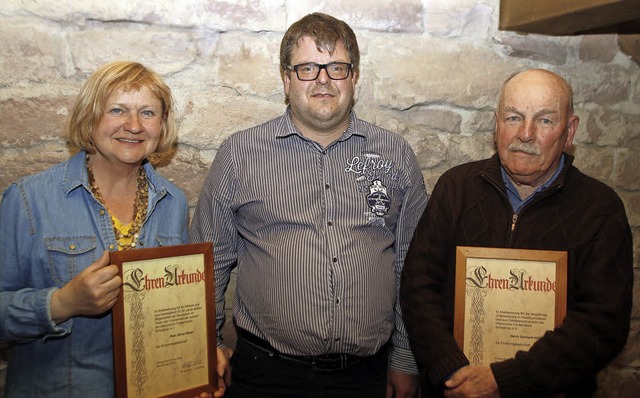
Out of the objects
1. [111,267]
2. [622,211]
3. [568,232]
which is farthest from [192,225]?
[622,211]

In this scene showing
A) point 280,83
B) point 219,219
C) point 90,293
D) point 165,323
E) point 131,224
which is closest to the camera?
point 90,293

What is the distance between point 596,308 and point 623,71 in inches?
52.1

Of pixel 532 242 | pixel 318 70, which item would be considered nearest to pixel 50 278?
pixel 318 70

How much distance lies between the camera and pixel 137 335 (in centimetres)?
154

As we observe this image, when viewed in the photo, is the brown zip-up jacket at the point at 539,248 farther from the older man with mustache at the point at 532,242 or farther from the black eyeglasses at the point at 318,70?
the black eyeglasses at the point at 318,70

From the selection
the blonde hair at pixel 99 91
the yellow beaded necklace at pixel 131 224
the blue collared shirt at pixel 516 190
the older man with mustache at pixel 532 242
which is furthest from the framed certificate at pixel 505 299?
the blonde hair at pixel 99 91

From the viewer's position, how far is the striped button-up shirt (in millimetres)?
1822

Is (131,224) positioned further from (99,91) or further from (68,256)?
(99,91)

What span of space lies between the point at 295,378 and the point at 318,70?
3.54 feet

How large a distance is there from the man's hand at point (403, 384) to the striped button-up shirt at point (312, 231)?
0.18 ft

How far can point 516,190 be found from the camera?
6.03ft

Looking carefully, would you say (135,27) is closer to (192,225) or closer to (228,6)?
(228,6)

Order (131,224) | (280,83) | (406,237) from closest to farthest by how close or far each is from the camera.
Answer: (131,224) < (406,237) < (280,83)

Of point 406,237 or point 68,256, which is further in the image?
point 406,237
